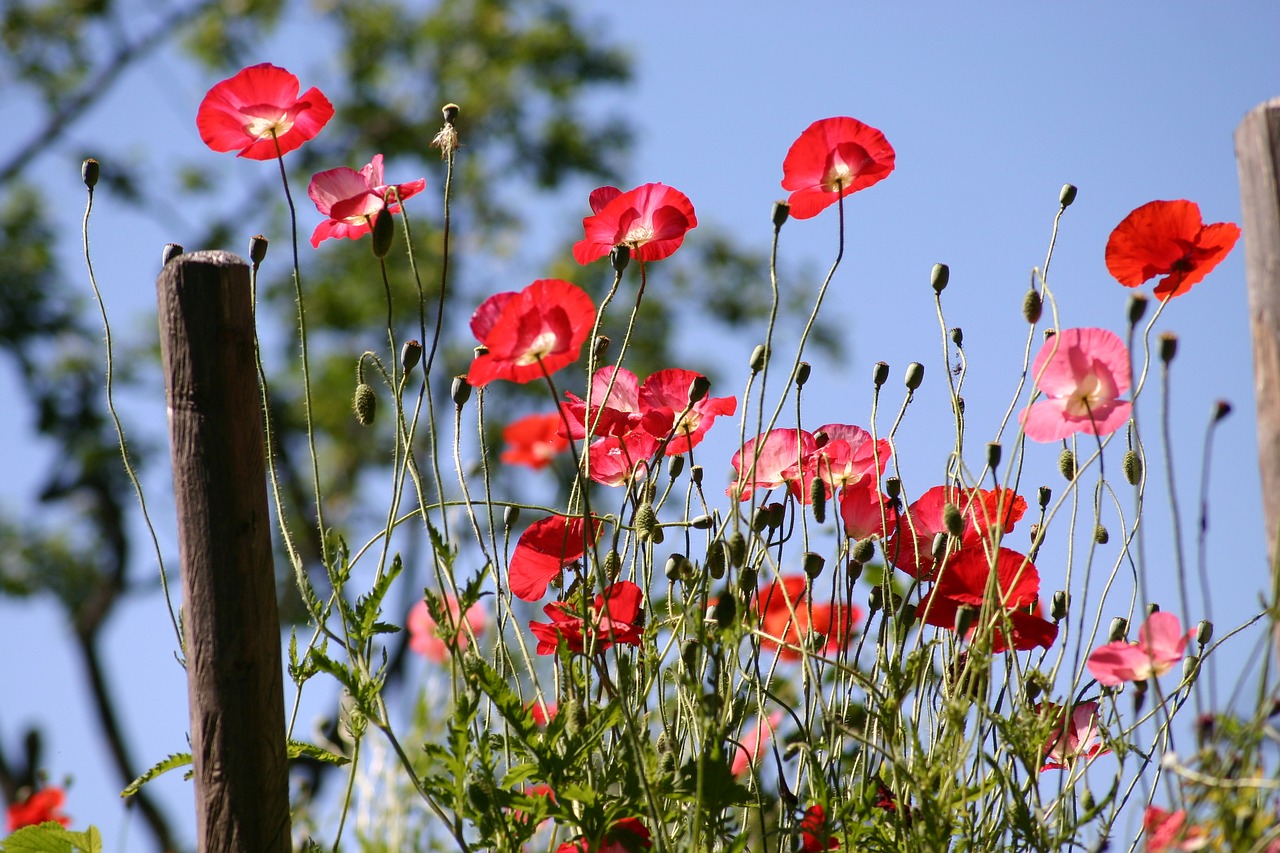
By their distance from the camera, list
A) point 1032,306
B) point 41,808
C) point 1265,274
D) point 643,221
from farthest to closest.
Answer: point 41,808
point 643,221
point 1032,306
point 1265,274

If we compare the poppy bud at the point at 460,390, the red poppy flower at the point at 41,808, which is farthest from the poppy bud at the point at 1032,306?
the red poppy flower at the point at 41,808

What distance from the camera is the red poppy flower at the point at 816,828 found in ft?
3.53

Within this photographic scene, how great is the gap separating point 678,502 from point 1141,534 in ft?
22.0

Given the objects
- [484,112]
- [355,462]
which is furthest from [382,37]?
[355,462]

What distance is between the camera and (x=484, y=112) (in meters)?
8.20

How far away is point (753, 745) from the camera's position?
71.1 inches

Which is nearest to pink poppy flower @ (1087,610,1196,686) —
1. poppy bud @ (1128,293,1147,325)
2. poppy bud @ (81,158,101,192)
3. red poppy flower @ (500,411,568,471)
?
poppy bud @ (1128,293,1147,325)

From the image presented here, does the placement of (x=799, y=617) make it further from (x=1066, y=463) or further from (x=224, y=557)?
(x=224, y=557)

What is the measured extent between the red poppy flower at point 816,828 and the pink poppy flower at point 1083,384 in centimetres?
39

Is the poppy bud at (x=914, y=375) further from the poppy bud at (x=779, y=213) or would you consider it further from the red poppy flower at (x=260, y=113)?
the red poppy flower at (x=260, y=113)

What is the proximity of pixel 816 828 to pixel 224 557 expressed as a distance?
1.94ft

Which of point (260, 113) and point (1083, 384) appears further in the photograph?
point (260, 113)

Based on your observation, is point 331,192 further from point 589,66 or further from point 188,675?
point 589,66

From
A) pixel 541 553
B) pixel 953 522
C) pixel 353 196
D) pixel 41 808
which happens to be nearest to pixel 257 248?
pixel 353 196
